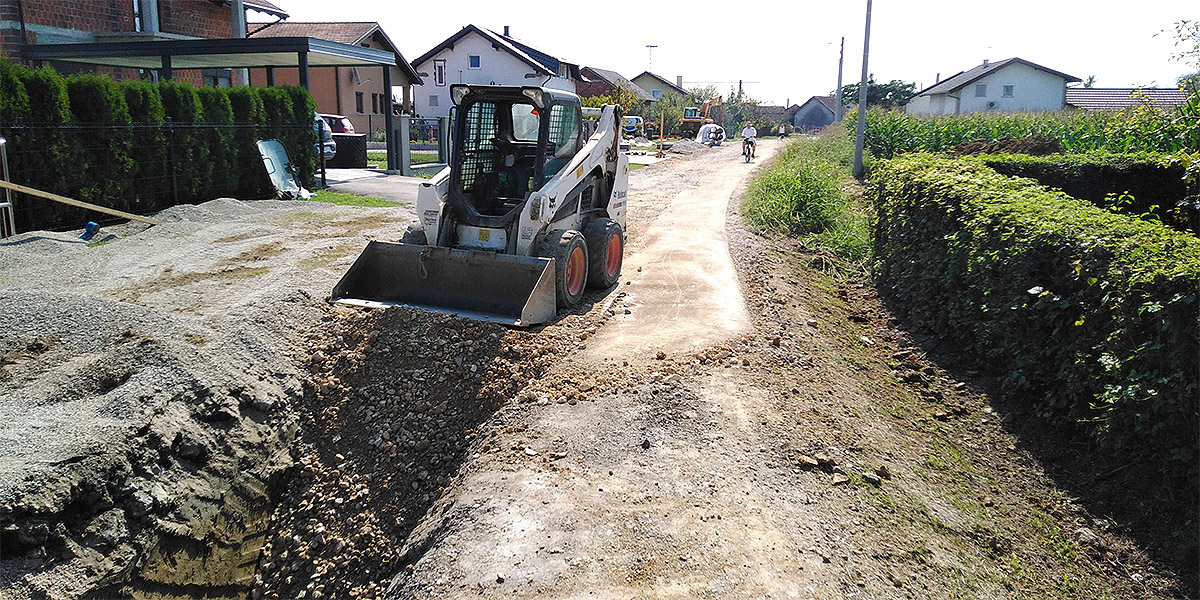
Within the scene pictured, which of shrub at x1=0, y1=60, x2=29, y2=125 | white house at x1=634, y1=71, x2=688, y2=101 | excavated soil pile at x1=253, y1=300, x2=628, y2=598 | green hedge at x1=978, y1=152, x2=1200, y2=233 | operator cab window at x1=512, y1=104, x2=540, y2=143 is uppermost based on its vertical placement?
white house at x1=634, y1=71, x2=688, y2=101

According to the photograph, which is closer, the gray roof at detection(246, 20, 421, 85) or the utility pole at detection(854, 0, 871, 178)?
the utility pole at detection(854, 0, 871, 178)

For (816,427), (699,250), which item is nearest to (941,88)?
(699,250)

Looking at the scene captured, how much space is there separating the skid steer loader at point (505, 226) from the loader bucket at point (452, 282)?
1 centimetres

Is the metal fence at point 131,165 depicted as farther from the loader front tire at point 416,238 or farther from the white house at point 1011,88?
the white house at point 1011,88

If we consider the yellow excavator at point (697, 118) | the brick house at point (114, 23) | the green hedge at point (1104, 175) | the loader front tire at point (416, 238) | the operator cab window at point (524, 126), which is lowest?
the loader front tire at point (416, 238)

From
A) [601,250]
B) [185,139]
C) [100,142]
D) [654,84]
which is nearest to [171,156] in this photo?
[185,139]

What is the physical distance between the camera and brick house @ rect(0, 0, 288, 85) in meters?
21.0

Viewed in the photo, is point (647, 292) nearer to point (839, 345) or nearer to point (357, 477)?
point (839, 345)

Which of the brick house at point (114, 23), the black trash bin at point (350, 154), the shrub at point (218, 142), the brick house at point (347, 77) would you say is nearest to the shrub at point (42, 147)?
the shrub at point (218, 142)

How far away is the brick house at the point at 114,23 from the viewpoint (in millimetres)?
20953

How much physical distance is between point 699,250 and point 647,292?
2.71m

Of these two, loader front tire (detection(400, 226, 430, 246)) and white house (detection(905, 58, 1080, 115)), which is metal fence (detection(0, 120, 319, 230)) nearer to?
loader front tire (detection(400, 226, 430, 246))

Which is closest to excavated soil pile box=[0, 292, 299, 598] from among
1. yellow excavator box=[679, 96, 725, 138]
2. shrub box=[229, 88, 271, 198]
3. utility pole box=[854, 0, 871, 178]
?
shrub box=[229, 88, 271, 198]

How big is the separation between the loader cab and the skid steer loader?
1cm
